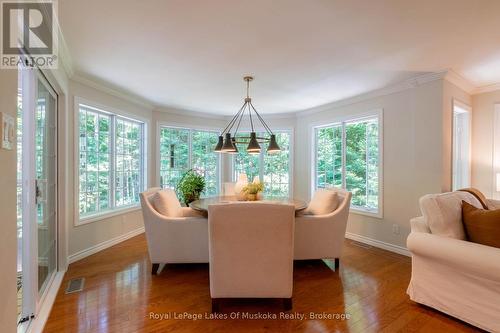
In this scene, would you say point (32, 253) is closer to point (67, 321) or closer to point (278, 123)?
point (67, 321)

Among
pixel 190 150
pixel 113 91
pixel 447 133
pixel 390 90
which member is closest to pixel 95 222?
pixel 113 91

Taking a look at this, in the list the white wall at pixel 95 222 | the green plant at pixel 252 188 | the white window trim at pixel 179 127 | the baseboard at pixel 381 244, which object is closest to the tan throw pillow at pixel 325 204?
the green plant at pixel 252 188

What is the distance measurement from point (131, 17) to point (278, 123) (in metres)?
3.84

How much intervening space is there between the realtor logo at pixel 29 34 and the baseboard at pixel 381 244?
4.23 metres

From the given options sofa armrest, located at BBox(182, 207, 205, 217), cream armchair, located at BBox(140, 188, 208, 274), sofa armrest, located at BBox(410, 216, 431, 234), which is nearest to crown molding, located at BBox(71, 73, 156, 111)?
cream armchair, located at BBox(140, 188, 208, 274)

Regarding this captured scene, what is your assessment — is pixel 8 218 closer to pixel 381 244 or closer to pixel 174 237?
pixel 174 237

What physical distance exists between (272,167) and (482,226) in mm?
3839

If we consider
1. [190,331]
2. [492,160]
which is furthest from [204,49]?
[492,160]

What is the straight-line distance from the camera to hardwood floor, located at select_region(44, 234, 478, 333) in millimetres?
1906

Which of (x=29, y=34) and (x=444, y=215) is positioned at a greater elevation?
(x=29, y=34)

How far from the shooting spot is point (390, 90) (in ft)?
11.7

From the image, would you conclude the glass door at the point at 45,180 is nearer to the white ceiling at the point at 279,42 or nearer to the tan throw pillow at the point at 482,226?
the white ceiling at the point at 279,42

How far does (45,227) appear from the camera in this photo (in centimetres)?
Result: 238

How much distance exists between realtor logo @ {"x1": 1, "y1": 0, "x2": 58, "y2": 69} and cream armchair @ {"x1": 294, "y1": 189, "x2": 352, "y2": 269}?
2.62m
